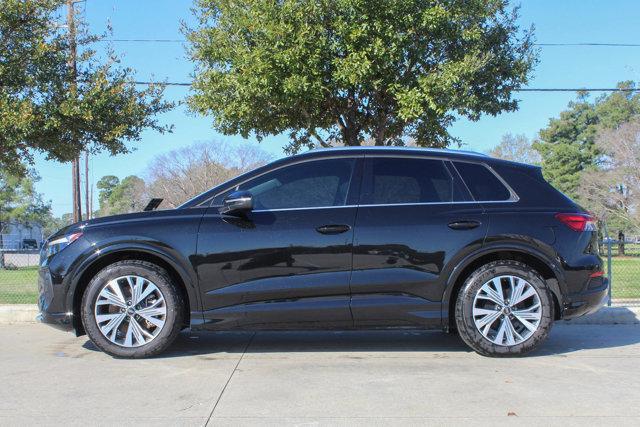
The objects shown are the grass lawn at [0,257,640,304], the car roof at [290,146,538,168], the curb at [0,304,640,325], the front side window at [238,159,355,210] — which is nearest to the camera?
the front side window at [238,159,355,210]

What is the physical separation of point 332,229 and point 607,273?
6.01 meters


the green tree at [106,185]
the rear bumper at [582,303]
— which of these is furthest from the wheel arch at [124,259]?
the green tree at [106,185]

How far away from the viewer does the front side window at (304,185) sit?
5.32 meters

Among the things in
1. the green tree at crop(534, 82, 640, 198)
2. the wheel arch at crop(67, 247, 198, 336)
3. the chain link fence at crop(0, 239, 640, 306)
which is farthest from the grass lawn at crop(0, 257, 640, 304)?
the green tree at crop(534, 82, 640, 198)

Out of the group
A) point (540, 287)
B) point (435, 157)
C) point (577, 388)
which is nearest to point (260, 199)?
point (435, 157)

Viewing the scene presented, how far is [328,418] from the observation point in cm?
382

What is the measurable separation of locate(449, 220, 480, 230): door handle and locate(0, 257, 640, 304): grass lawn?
5.64m

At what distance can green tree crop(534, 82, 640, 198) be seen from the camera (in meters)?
48.5

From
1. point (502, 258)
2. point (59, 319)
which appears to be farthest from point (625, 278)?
point (59, 319)

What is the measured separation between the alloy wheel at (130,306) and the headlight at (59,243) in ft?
1.72

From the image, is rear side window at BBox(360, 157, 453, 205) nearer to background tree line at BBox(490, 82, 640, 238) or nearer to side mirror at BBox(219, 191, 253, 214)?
side mirror at BBox(219, 191, 253, 214)

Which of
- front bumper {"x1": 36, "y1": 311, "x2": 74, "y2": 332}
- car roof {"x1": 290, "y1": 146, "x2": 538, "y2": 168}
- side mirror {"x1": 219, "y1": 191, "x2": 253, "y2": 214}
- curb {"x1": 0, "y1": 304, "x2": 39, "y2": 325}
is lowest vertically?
curb {"x1": 0, "y1": 304, "x2": 39, "y2": 325}

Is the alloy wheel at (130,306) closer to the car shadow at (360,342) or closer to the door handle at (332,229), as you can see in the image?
the car shadow at (360,342)

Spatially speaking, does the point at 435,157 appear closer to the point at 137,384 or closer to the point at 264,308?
the point at 264,308
